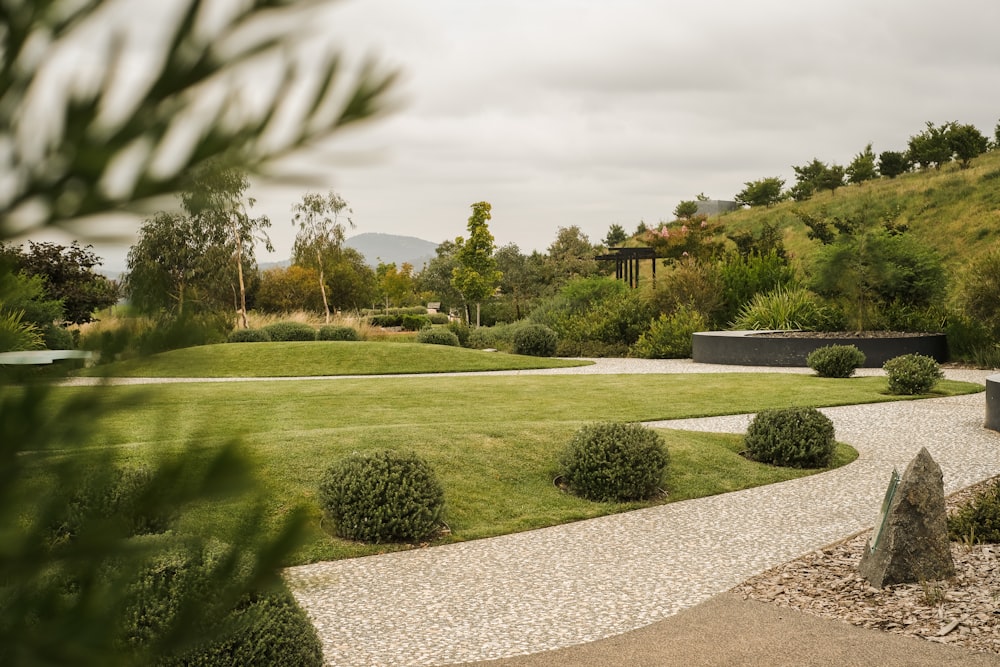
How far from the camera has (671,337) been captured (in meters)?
24.4

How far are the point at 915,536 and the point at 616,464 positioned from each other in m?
3.14

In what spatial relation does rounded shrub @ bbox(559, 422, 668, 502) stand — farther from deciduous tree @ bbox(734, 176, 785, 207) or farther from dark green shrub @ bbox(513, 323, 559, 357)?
deciduous tree @ bbox(734, 176, 785, 207)

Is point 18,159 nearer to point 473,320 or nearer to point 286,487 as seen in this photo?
point 286,487

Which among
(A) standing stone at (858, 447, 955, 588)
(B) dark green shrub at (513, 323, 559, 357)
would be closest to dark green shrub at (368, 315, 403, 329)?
(B) dark green shrub at (513, 323, 559, 357)

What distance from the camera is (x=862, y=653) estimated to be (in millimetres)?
4895

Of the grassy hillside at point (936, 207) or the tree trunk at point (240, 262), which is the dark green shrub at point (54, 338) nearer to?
the tree trunk at point (240, 262)

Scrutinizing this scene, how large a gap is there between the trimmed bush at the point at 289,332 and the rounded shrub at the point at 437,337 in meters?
3.51

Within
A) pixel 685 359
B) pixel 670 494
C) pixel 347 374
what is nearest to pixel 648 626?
pixel 670 494

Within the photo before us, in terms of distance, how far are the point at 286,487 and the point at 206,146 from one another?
25.7 ft

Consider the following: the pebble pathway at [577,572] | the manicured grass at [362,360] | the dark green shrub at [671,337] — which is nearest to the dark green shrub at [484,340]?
the manicured grass at [362,360]

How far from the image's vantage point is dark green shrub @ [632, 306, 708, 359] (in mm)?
24031

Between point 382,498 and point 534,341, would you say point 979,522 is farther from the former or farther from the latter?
point 534,341

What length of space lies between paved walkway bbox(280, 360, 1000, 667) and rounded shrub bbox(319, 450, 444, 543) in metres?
0.38

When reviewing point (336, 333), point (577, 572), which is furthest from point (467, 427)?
point (336, 333)
